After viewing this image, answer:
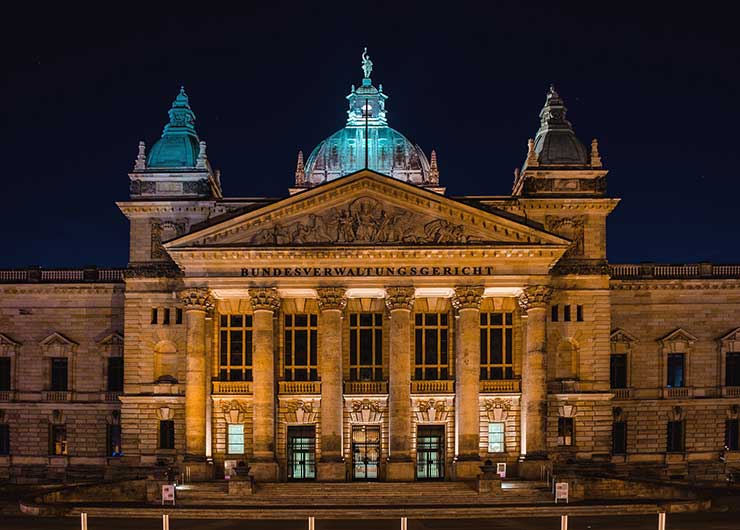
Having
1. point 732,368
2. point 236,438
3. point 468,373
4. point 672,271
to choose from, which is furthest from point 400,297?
point 732,368

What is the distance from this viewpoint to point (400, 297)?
188 feet

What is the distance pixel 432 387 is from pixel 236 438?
11.4m

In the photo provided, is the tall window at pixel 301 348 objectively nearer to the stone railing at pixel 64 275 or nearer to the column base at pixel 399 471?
the column base at pixel 399 471

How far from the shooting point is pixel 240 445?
60.0 m

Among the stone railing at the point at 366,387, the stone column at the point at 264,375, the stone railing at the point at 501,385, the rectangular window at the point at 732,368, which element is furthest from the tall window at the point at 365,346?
the rectangular window at the point at 732,368

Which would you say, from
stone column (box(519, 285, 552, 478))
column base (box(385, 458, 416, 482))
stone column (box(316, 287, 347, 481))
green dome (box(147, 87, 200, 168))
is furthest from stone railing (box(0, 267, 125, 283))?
stone column (box(519, 285, 552, 478))

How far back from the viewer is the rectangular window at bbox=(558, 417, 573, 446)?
61.3 m

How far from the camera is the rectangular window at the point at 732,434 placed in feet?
216

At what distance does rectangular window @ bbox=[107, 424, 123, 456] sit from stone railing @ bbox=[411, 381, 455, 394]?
64.4 feet

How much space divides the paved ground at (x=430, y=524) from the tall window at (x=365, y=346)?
14372 millimetres

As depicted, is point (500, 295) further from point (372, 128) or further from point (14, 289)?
point (14, 289)

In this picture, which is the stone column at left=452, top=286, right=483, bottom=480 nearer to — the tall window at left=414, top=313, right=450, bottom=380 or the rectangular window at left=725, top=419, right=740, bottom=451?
the tall window at left=414, top=313, right=450, bottom=380

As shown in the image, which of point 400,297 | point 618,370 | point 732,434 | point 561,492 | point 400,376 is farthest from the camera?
point 732,434

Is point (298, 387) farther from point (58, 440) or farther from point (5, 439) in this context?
point (5, 439)
